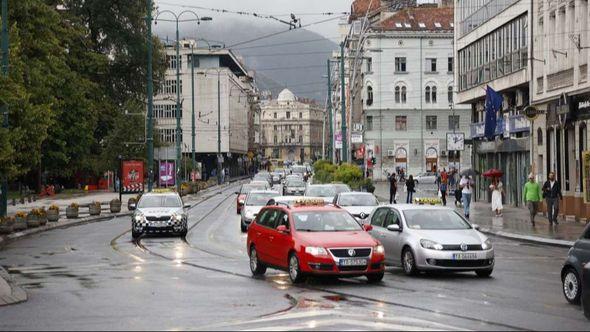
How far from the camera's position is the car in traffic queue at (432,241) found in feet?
63.0

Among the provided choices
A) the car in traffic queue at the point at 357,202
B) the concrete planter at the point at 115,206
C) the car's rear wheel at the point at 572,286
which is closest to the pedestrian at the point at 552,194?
the car in traffic queue at the point at 357,202

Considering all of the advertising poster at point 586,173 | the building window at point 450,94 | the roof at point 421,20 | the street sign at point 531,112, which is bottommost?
the advertising poster at point 586,173

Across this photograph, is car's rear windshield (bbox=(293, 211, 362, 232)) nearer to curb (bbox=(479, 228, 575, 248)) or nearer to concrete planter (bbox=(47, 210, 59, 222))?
curb (bbox=(479, 228, 575, 248))

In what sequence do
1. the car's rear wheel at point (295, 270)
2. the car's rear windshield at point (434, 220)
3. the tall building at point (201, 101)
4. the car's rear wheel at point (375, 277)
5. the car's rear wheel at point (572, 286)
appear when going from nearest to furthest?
the car's rear wheel at point (572, 286)
the car's rear wheel at point (295, 270)
the car's rear wheel at point (375, 277)
the car's rear windshield at point (434, 220)
the tall building at point (201, 101)

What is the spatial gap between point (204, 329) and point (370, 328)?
2166 mm

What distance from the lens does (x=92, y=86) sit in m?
74.8

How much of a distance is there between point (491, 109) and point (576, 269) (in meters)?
34.0

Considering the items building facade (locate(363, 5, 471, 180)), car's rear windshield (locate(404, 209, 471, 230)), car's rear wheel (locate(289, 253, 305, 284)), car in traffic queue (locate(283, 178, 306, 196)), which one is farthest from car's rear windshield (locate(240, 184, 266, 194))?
building facade (locate(363, 5, 471, 180))

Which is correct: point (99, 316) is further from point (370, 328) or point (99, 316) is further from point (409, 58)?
point (409, 58)

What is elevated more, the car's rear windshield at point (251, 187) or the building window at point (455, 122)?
the building window at point (455, 122)

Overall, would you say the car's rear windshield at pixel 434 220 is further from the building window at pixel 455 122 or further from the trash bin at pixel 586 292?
the building window at pixel 455 122

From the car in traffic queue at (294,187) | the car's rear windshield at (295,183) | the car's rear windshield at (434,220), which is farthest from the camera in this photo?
the car's rear windshield at (295,183)

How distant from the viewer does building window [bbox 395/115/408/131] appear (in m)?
102

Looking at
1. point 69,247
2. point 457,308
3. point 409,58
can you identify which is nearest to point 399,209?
point 457,308
